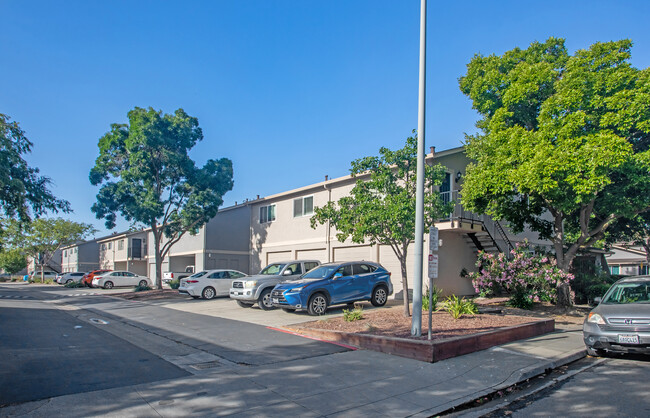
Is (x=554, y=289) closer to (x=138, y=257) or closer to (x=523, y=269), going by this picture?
(x=523, y=269)

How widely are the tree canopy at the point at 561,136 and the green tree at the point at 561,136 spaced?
3cm

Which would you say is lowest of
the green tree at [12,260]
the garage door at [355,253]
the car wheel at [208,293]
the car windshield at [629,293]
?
the green tree at [12,260]

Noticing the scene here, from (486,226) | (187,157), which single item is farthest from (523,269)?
(187,157)

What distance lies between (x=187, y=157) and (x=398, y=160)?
17.7 metres

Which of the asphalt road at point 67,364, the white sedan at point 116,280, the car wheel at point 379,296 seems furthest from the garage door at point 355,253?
the white sedan at point 116,280

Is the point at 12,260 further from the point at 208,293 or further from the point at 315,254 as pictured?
the point at 315,254

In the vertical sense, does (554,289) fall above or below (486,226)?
below

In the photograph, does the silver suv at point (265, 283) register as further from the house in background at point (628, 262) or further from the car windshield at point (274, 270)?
the house in background at point (628, 262)

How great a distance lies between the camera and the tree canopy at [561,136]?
1212 cm

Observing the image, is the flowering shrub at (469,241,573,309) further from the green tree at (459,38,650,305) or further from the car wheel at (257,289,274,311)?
the car wheel at (257,289,274,311)

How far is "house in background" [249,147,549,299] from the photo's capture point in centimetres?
1822

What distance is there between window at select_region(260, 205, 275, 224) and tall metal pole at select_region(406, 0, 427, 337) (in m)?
18.5

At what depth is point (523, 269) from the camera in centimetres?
1484

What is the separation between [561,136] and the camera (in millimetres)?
12578
